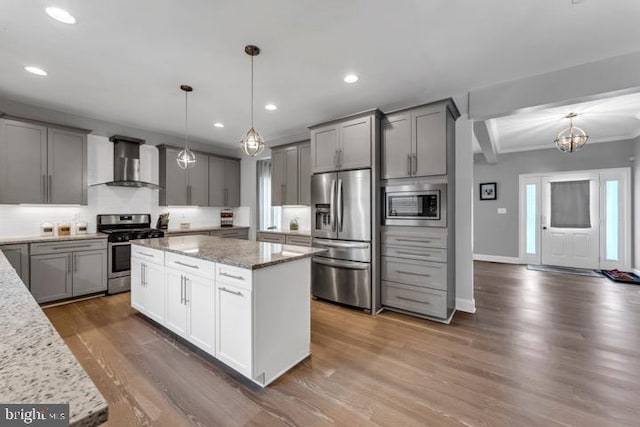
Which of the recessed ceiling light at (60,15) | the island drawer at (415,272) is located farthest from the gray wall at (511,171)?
the recessed ceiling light at (60,15)

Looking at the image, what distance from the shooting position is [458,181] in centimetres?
340

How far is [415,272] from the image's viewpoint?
3262 mm

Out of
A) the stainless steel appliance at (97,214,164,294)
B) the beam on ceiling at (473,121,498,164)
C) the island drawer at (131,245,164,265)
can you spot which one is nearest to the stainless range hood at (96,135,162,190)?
the stainless steel appliance at (97,214,164,294)

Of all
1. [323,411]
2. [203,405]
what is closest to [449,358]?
[323,411]

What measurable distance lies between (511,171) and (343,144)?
201 inches

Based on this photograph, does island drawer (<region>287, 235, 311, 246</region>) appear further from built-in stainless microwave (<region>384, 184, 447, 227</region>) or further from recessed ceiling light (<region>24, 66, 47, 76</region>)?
recessed ceiling light (<region>24, 66, 47, 76</region>)

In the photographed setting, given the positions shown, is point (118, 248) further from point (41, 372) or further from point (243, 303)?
point (41, 372)

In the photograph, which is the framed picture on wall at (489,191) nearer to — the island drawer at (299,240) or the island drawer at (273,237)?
the island drawer at (299,240)

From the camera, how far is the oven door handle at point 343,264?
Answer: 3422 millimetres

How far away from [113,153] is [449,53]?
201 inches

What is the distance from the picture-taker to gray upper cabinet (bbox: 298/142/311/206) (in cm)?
463

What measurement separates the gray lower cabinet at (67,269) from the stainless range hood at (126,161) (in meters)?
1.09

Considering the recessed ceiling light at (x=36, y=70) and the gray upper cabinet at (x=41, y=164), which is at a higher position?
the recessed ceiling light at (x=36, y=70)

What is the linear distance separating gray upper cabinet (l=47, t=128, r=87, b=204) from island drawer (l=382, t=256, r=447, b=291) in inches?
181
